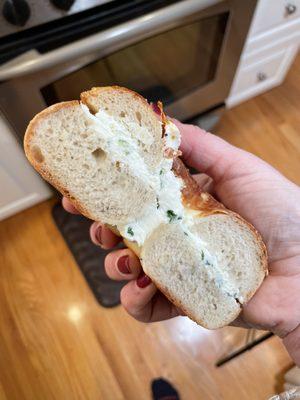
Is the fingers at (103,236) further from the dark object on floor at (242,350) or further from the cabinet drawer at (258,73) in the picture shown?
the cabinet drawer at (258,73)

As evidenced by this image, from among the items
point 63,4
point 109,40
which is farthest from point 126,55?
point 63,4

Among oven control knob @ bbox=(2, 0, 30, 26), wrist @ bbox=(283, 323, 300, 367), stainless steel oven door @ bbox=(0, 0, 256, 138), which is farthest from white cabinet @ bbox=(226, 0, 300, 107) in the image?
wrist @ bbox=(283, 323, 300, 367)

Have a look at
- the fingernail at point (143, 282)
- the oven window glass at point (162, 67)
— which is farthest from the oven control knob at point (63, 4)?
the fingernail at point (143, 282)

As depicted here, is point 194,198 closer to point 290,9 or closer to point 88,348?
point 88,348

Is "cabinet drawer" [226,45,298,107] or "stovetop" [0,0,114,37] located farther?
"cabinet drawer" [226,45,298,107]

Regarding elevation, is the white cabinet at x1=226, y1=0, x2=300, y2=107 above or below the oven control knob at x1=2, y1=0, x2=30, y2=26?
below

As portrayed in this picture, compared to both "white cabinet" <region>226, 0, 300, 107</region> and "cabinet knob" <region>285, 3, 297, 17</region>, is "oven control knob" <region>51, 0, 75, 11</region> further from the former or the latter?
"cabinet knob" <region>285, 3, 297, 17</region>

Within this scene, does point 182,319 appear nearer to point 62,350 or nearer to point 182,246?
point 62,350
